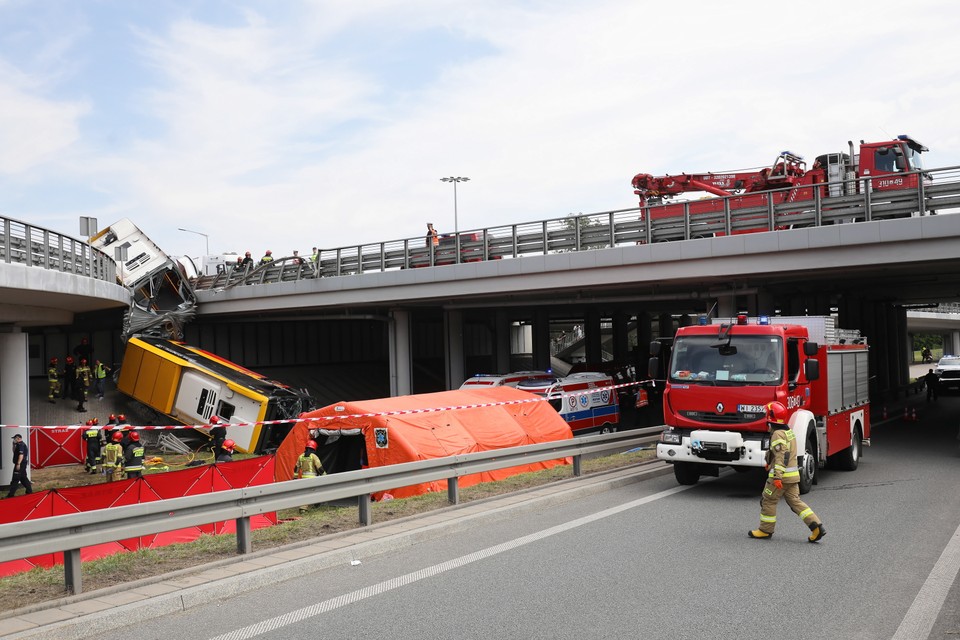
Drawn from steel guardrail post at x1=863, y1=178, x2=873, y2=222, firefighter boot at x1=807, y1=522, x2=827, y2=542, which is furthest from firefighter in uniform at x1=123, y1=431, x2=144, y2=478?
steel guardrail post at x1=863, y1=178, x2=873, y2=222

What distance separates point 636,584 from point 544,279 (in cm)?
2042

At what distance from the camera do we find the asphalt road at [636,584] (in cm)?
613

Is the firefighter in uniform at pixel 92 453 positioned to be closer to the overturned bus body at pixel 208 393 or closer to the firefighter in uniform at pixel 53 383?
the overturned bus body at pixel 208 393

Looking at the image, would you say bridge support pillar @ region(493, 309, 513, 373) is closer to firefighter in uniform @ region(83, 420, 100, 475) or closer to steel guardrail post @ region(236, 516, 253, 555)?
firefighter in uniform @ region(83, 420, 100, 475)

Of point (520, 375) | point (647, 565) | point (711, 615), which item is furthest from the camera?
point (520, 375)

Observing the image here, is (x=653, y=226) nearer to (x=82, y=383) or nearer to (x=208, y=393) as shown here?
(x=208, y=393)

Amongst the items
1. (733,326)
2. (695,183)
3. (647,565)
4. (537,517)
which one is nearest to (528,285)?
(695,183)

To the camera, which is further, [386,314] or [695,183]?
[386,314]

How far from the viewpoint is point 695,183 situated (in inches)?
1208

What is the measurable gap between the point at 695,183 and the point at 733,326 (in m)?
18.9

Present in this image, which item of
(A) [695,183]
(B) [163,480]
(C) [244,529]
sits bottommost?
(B) [163,480]

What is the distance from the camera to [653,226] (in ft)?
81.8

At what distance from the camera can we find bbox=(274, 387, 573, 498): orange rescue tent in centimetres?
1380

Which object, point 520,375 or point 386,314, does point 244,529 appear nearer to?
point 520,375
